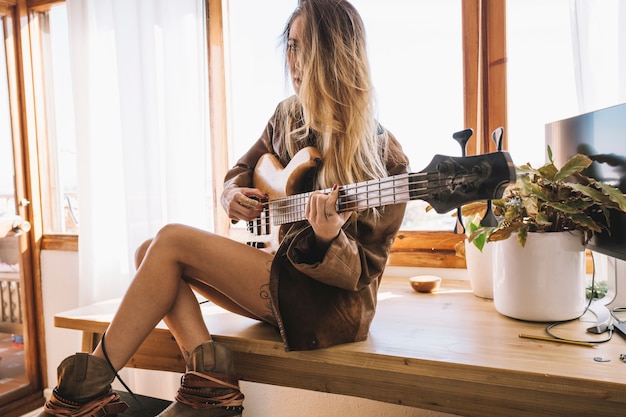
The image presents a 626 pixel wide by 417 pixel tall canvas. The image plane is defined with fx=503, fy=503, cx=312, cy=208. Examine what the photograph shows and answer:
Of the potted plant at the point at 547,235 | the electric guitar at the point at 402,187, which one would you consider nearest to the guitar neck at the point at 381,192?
the electric guitar at the point at 402,187

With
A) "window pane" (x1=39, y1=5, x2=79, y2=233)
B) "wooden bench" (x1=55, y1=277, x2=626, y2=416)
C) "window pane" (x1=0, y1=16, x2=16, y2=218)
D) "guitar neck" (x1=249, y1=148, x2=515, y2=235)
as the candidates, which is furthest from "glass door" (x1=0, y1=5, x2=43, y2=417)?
"guitar neck" (x1=249, y1=148, x2=515, y2=235)

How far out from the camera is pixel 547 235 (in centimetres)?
108

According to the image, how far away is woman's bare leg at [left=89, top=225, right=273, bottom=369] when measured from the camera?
1.08m

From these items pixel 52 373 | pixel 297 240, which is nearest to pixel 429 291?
pixel 297 240

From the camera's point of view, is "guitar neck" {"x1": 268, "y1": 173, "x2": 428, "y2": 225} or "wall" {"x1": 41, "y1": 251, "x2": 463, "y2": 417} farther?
"wall" {"x1": 41, "y1": 251, "x2": 463, "y2": 417}

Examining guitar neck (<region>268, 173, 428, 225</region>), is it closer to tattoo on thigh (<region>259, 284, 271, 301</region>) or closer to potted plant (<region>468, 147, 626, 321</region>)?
tattoo on thigh (<region>259, 284, 271, 301</region>)

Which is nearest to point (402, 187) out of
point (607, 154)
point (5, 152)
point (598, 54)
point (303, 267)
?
point (303, 267)

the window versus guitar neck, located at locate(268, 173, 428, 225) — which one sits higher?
the window

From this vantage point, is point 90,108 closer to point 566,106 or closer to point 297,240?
point 297,240

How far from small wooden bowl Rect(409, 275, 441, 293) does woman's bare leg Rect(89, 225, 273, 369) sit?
557 millimetres

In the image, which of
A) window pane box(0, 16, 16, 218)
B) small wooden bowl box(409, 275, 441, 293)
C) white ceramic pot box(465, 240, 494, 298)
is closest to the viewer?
white ceramic pot box(465, 240, 494, 298)

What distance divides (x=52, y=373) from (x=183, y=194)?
1.16 meters

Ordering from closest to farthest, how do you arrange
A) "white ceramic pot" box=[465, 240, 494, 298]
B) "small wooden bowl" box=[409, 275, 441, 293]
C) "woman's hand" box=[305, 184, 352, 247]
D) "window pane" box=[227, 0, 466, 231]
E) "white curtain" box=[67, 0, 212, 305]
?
"woman's hand" box=[305, 184, 352, 247]
"white ceramic pot" box=[465, 240, 494, 298]
"small wooden bowl" box=[409, 275, 441, 293]
"window pane" box=[227, 0, 466, 231]
"white curtain" box=[67, 0, 212, 305]

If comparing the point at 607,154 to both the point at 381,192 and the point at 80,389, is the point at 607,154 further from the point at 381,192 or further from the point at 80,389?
the point at 80,389
